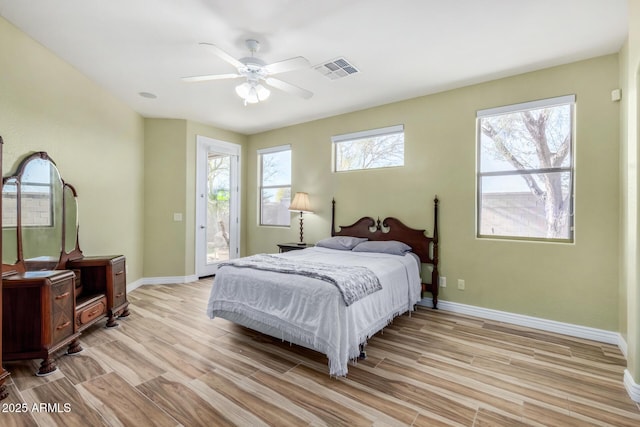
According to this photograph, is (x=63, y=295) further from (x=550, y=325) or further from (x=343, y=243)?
(x=550, y=325)

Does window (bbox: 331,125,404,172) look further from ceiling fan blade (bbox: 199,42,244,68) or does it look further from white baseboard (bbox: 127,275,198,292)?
white baseboard (bbox: 127,275,198,292)

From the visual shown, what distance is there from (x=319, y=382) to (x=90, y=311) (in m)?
2.31

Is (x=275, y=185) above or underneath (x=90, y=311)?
above

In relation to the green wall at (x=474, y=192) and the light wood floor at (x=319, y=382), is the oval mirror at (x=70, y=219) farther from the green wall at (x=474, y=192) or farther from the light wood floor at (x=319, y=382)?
the green wall at (x=474, y=192)

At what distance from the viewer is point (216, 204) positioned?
555cm

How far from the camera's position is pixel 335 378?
7.21ft

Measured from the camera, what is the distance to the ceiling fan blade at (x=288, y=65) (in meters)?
2.32

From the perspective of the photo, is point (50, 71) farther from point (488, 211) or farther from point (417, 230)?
point (488, 211)

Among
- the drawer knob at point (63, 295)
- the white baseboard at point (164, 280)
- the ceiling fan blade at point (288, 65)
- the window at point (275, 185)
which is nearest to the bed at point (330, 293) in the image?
the drawer knob at point (63, 295)

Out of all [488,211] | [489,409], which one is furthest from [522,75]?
[489,409]

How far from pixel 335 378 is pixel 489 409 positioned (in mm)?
1004

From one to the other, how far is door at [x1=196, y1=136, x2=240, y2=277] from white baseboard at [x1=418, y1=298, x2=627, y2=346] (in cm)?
367

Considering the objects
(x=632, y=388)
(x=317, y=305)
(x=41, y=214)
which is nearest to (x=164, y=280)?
(x=41, y=214)

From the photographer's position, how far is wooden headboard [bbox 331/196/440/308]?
373 cm
